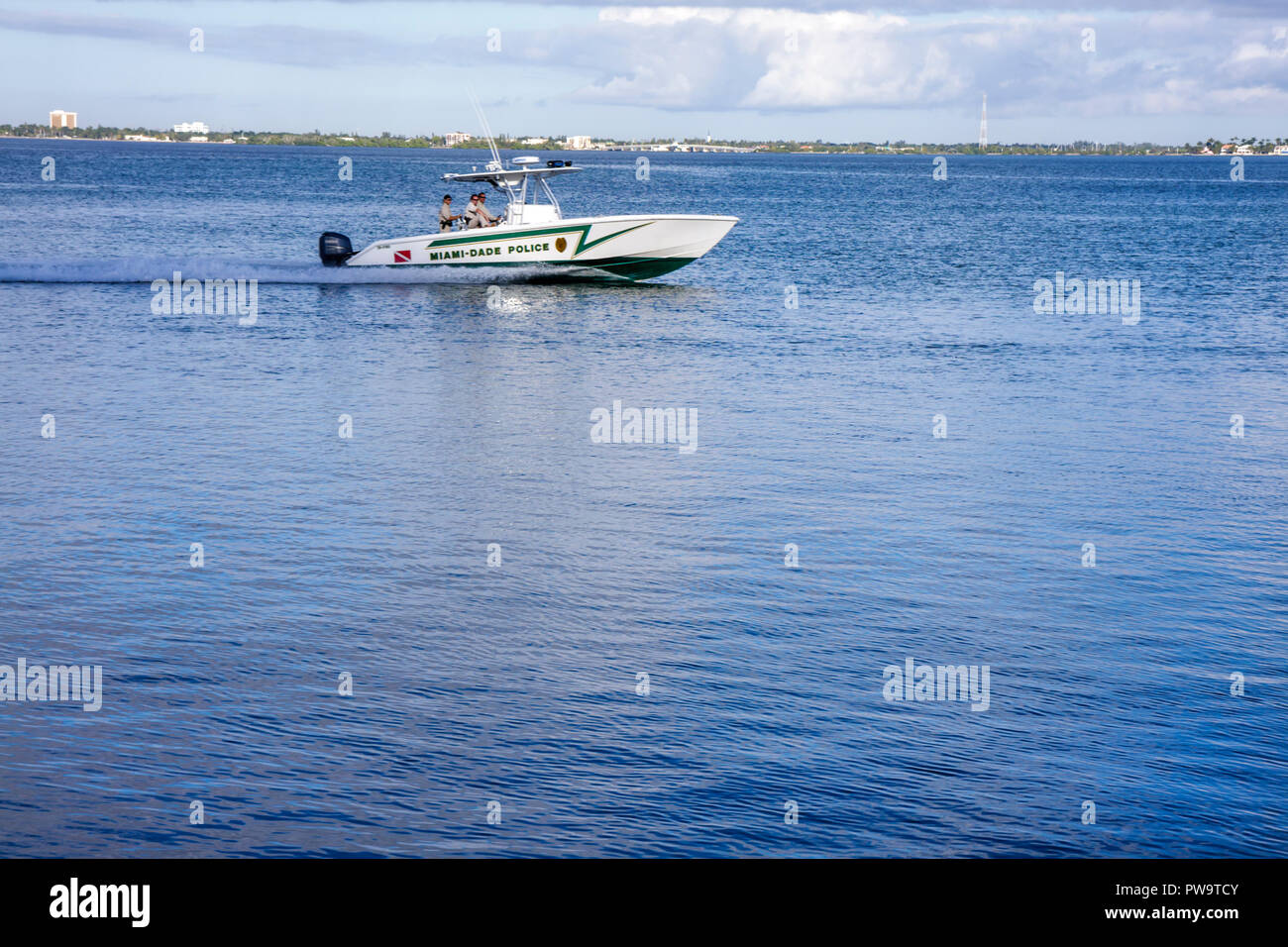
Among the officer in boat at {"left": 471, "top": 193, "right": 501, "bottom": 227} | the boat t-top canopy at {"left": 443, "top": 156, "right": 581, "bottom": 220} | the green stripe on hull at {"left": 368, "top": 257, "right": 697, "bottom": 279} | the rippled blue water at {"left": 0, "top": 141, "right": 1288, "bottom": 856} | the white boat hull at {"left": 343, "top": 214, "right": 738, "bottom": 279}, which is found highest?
the boat t-top canopy at {"left": 443, "top": 156, "right": 581, "bottom": 220}

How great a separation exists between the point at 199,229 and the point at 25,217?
10.5m

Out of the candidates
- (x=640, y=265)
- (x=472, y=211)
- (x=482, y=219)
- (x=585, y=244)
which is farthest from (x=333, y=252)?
(x=640, y=265)

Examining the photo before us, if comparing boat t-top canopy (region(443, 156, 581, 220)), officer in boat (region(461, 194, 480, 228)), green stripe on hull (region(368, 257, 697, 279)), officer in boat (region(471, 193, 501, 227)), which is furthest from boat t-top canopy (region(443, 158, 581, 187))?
green stripe on hull (region(368, 257, 697, 279))

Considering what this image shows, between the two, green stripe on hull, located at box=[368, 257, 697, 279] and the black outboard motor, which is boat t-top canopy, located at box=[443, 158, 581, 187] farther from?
the black outboard motor

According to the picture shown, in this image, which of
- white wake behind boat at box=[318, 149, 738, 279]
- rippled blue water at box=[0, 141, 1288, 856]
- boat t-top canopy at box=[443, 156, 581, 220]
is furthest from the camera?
white wake behind boat at box=[318, 149, 738, 279]

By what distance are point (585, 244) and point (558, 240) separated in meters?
0.76

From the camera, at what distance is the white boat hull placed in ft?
121

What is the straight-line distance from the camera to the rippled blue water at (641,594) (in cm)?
779

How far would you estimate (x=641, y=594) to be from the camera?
457 inches

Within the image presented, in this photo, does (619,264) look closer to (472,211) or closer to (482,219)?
(482,219)

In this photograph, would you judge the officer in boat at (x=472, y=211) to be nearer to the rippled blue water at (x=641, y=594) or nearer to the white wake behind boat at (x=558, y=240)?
the white wake behind boat at (x=558, y=240)

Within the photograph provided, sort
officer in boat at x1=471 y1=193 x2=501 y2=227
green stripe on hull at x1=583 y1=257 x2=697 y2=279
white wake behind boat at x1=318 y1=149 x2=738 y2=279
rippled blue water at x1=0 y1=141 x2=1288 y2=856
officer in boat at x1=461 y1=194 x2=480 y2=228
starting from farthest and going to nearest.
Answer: green stripe on hull at x1=583 y1=257 x2=697 y2=279
officer in boat at x1=471 y1=193 x2=501 y2=227
officer in boat at x1=461 y1=194 x2=480 y2=228
white wake behind boat at x1=318 y1=149 x2=738 y2=279
rippled blue water at x1=0 y1=141 x2=1288 y2=856

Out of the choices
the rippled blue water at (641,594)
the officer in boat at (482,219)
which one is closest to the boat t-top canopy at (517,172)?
the officer in boat at (482,219)

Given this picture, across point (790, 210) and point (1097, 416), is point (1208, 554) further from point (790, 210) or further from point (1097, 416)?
point (790, 210)
